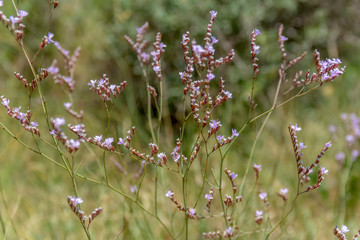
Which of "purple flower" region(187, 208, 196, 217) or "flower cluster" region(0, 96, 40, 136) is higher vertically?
"flower cluster" region(0, 96, 40, 136)

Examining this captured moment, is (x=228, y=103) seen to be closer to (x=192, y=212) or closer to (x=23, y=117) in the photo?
(x=192, y=212)

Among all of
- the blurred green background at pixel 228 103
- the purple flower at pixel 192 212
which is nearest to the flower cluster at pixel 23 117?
the purple flower at pixel 192 212

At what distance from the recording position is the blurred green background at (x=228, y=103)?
2971mm

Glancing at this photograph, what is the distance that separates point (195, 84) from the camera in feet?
4.63

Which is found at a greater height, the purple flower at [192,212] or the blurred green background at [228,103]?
the blurred green background at [228,103]

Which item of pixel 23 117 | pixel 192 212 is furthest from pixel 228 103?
pixel 23 117

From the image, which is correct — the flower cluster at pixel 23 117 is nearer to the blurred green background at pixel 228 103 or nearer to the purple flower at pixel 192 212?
the purple flower at pixel 192 212

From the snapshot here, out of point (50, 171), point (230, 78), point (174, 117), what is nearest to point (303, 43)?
point (230, 78)

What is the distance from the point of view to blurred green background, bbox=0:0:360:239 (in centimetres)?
297

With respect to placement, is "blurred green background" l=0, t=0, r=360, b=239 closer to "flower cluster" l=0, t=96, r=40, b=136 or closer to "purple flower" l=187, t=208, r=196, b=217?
"purple flower" l=187, t=208, r=196, b=217

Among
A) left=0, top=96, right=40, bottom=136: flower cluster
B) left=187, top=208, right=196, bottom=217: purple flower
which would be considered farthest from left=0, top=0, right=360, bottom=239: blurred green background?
left=0, top=96, right=40, bottom=136: flower cluster

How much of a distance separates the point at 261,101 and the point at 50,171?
1.82m

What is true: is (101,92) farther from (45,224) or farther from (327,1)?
(327,1)

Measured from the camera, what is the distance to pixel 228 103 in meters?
3.38
